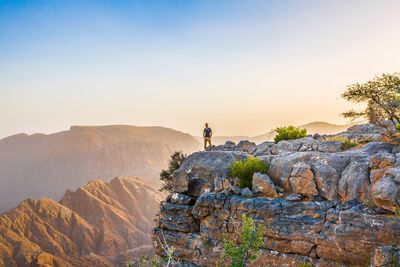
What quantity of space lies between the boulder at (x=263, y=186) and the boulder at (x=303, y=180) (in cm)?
96

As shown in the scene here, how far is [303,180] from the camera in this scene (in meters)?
15.5

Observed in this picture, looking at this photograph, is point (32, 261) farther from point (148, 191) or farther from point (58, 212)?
point (148, 191)

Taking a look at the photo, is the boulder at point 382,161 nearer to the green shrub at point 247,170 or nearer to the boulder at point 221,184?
the green shrub at point 247,170

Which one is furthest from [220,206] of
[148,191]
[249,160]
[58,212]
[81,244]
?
[148,191]

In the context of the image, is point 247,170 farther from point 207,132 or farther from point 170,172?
point 170,172

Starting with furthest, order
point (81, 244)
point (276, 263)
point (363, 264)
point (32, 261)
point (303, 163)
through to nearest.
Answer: point (81, 244) < point (32, 261) < point (303, 163) < point (276, 263) < point (363, 264)

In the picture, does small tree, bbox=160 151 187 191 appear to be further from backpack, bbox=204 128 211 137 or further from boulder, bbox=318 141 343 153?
boulder, bbox=318 141 343 153

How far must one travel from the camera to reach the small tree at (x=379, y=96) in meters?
20.7

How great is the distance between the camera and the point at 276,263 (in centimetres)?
1380

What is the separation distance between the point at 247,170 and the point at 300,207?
400 cm

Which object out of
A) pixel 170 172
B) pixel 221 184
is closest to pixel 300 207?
pixel 221 184

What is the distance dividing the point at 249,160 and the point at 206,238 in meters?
4.70

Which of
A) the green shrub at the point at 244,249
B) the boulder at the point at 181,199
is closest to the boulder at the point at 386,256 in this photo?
the green shrub at the point at 244,249

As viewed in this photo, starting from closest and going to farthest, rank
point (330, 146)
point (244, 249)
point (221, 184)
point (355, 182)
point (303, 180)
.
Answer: point (244, 249) < point (355, 182) < point (303, 180) < point (221, 184) < point (330, 146)
